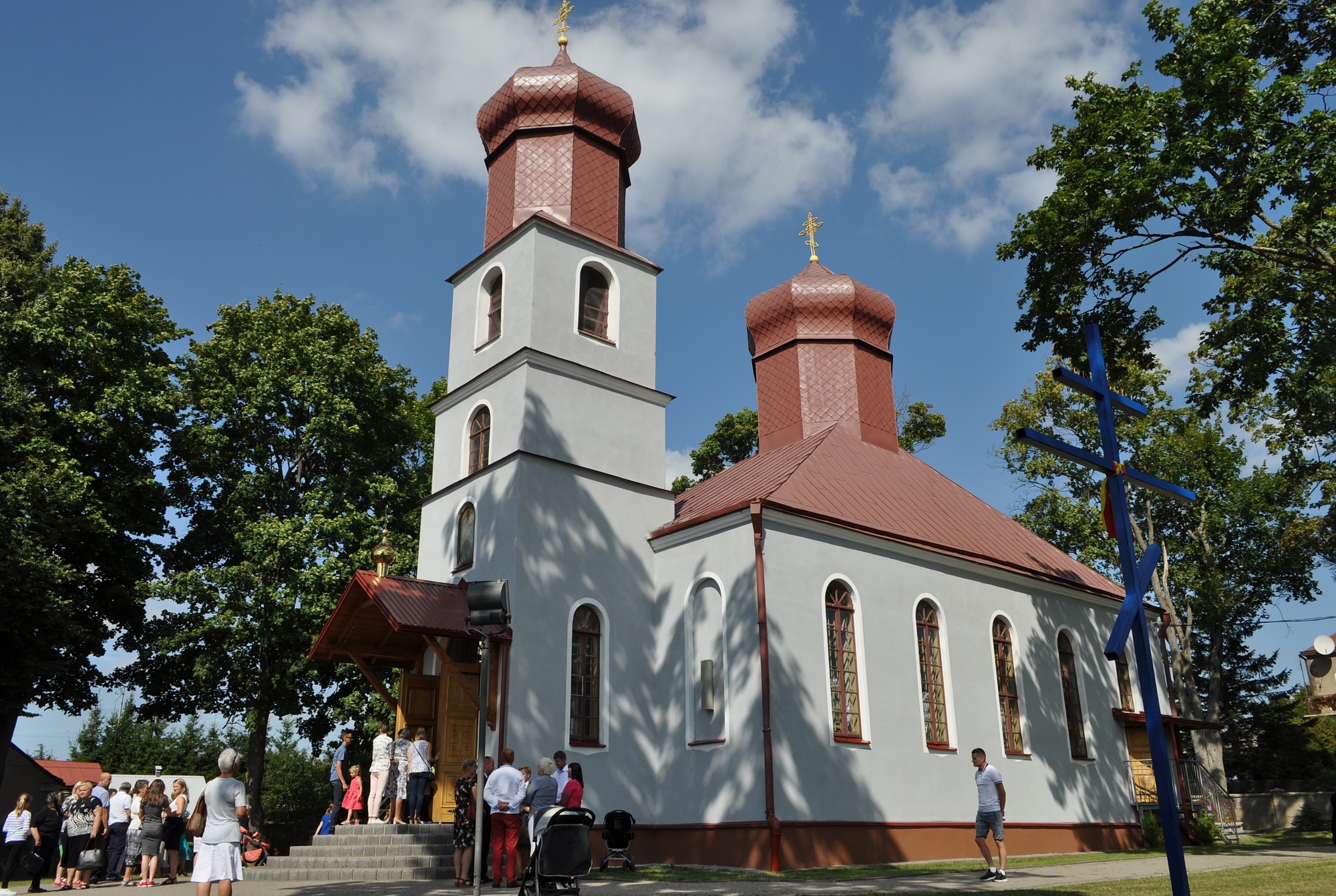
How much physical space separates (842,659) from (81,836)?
1128 centimetres

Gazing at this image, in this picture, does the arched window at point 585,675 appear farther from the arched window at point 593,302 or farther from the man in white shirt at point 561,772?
the arched window at point 593,302

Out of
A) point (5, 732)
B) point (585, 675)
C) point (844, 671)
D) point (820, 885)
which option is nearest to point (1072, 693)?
point (844, 671)

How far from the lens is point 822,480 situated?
1795cm

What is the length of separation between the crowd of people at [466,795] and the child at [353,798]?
0.4 inches

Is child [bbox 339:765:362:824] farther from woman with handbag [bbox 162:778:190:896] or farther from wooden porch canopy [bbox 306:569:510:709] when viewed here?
woman with handbag [bbox 162:778:190:896]

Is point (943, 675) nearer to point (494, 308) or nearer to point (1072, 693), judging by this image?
point (1072, 693)

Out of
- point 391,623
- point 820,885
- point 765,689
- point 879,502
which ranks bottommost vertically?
point 820,885

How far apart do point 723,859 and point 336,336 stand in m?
16.3

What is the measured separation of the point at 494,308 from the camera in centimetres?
1859

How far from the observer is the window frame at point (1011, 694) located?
18.3 m

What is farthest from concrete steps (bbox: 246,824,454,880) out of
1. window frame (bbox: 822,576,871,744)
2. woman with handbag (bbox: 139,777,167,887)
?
window frame (bbox: 822,576,871,744)

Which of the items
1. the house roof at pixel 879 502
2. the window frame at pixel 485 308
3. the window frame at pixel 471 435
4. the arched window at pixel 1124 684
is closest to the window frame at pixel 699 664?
the house roof at pixel 879 502

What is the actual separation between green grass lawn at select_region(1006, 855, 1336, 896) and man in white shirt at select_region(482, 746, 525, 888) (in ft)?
16.2

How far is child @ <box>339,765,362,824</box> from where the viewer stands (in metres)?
14.6
